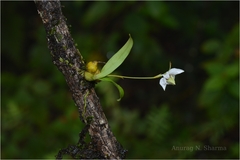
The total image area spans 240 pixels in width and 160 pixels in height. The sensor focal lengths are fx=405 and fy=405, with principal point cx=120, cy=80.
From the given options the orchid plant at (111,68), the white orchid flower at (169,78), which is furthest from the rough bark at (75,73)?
the white orchid flower at (169,78)

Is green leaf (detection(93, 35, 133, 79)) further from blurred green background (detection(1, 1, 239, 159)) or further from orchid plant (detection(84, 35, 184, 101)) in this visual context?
blurred green background (detection(1, 1, 239, 159))

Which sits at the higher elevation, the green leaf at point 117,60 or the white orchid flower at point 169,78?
the green leaf at point 117,60

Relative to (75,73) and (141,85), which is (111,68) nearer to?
(75,73)

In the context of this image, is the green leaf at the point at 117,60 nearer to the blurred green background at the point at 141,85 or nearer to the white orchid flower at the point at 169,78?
the white orchid flower at the point at 169,78

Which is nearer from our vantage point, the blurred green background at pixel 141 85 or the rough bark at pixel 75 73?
the rough bark at pixel 75 73

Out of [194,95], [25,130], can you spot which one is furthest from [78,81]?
[194,95]

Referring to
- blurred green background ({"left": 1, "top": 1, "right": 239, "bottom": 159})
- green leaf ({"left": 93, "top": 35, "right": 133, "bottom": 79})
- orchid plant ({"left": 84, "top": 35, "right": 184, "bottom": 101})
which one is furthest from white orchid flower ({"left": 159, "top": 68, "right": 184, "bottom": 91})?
blurred green background ({"left": 1, "top": 1, "right": 239, "bottom": 159})

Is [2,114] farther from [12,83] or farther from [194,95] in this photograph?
[194,95]
